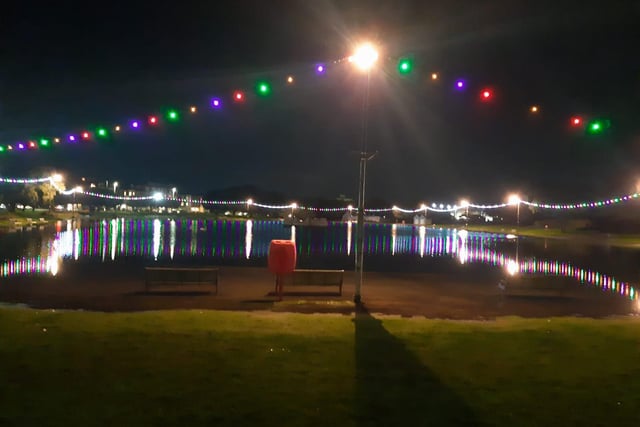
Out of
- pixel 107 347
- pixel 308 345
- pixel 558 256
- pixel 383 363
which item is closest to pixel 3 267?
pixel 107 347

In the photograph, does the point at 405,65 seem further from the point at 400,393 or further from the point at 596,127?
the point at 400,393

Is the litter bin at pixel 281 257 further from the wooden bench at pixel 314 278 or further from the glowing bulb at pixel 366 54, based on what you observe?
the glowing bulb at pixel 366 54

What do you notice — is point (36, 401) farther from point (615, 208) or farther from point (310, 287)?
point (615, 208)

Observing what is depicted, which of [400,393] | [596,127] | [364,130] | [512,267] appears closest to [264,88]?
[364,130]

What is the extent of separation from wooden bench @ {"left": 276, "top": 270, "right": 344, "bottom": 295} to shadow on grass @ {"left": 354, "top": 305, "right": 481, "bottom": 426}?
23.9ft

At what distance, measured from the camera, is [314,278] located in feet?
52.4

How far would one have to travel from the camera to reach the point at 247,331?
9.40m

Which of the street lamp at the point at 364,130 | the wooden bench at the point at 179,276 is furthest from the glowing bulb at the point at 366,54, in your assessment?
the wooden bench at the point at 179,276

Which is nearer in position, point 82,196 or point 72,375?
point 72,375

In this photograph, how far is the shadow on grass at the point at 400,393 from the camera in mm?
5555

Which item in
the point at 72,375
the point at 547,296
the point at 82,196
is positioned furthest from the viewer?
the point at 82,196

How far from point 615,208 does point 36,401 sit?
94358 millimetres

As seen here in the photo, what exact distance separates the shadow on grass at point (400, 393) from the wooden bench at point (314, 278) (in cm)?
728

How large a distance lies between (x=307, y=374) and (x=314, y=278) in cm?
907
